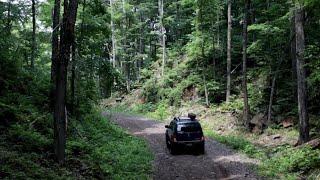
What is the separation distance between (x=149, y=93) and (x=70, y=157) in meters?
27.9

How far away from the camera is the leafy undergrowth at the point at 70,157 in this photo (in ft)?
33.4

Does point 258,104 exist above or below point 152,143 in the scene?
above

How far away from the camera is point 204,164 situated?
53.0ft

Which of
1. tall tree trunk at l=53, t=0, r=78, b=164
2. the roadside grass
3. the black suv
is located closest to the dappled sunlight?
the roadside grass

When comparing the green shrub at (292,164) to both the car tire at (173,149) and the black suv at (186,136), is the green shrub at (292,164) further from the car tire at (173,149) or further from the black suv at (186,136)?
the car tire at (173,149)

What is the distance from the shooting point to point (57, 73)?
36.9 feet

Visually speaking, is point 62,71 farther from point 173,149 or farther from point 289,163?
point 289,163

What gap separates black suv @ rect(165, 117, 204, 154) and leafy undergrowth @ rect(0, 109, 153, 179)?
53.7 inches

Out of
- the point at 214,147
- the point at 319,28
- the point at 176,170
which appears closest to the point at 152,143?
the point at 214,147

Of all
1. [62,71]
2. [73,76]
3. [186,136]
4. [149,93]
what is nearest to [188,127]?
[186,136]

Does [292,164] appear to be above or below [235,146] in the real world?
above

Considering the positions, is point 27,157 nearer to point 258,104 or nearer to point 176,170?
point 176,170

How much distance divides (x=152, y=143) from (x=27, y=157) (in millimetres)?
11057

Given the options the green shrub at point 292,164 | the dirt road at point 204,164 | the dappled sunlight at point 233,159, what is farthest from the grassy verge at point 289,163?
the dirt road at point 204,164
